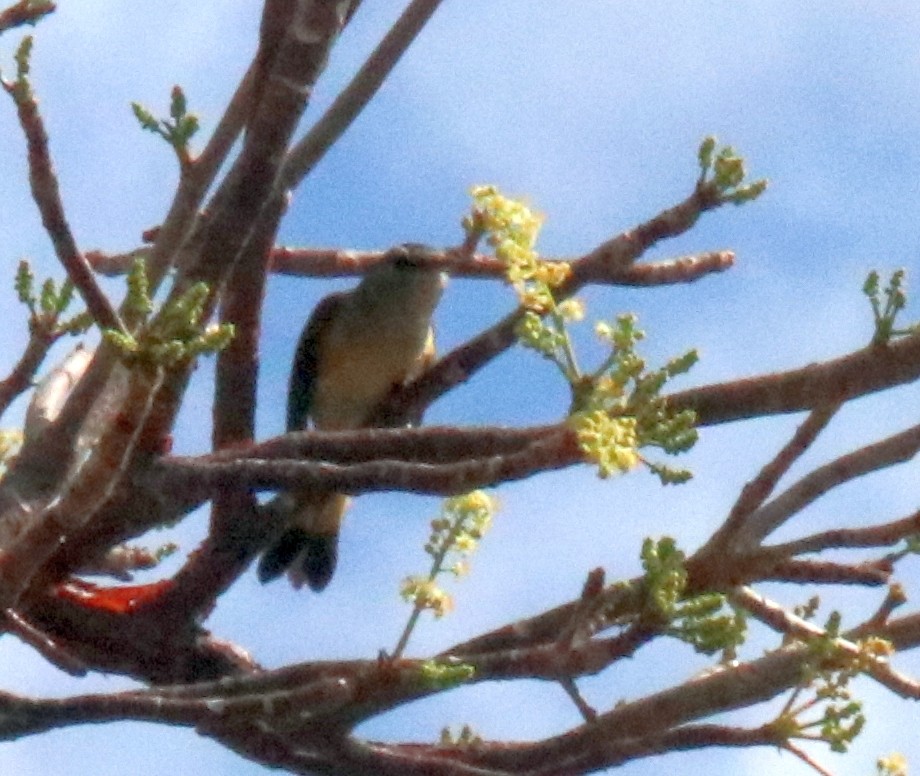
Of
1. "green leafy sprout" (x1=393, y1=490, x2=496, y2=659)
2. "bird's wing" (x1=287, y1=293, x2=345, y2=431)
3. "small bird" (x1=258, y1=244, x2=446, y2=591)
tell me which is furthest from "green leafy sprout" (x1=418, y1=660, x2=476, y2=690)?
"bird's wing" (x1=287, y1=293, x2=345, y2=431)

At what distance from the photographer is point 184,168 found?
250 centimetres

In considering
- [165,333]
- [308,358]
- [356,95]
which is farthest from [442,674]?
[308,358]

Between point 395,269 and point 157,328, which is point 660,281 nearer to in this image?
point 157,328

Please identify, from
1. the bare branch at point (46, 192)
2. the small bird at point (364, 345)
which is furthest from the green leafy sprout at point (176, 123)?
the small bird at point (364, 345)

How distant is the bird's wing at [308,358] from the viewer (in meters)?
5.90


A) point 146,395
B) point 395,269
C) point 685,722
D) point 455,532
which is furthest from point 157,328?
point 395,269

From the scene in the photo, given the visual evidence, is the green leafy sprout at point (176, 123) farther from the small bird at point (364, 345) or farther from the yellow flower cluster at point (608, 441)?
the small bird at point (364, 345)

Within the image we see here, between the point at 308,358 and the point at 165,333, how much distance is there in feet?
13.3

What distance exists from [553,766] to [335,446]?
0.72 meters

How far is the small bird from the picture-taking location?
5645 mm

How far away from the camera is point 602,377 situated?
7.52ft

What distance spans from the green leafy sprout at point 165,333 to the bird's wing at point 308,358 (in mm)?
3871

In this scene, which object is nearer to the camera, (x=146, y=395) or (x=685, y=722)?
(x=146, y=395)

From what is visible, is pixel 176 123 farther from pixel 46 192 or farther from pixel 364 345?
pixel 364 345
